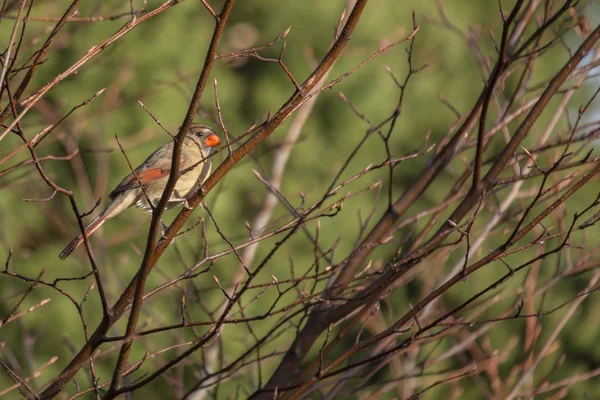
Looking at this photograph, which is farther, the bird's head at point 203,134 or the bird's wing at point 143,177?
the bird's head at point 203,134

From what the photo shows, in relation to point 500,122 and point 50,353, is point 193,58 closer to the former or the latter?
point 50,353

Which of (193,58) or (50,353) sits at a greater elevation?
(193,58)

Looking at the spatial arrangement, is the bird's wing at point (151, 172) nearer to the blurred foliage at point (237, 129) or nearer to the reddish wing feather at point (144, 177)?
the reddish wing feather at point (144, 177)

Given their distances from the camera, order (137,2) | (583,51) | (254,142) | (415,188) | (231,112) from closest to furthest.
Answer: (254,142) → (583,51) → (415,188) → (137,2) → (231,112)

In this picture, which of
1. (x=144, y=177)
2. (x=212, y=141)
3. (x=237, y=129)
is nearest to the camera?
(x=144, y=177)

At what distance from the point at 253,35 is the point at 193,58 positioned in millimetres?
1336

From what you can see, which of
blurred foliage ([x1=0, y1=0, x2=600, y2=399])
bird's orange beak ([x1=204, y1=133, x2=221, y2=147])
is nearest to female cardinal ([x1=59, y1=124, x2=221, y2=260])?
bird's orange beak ([x1=204, y1=133, x2=221, y2=147])

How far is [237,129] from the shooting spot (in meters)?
11.5

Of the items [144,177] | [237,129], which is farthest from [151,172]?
[237,129]

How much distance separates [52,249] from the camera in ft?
33.9

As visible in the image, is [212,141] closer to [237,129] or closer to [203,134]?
[203,134]

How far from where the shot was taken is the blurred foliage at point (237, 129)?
32.3 feet

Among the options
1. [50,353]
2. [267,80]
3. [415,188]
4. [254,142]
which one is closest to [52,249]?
[50,353]

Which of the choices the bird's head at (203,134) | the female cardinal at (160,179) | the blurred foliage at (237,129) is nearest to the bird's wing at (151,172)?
the female cardinal at (160,179)
